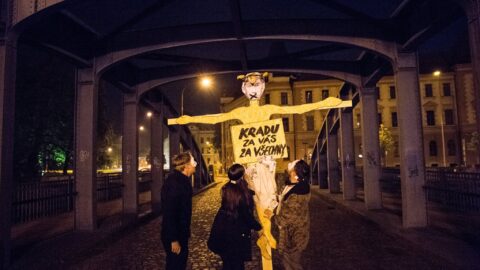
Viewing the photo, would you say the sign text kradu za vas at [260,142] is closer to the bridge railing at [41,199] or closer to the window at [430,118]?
the bridge railing at [41,199]

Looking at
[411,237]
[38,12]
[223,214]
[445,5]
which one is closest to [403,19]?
[445,5]

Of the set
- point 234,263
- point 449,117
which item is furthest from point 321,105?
point 449,117

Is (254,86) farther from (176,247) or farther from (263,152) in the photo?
(176,247)

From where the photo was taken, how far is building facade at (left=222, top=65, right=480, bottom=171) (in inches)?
1905

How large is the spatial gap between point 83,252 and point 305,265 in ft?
15.4

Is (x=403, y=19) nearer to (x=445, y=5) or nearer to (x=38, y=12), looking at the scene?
(x=445, y=5)

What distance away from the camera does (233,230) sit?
4281mm

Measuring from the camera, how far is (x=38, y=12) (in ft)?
22.1

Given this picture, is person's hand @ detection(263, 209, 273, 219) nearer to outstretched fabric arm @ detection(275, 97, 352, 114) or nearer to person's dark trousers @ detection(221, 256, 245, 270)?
person's dark trousers @ detection(221, 256, 245, 270)

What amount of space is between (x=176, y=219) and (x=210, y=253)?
325 cm

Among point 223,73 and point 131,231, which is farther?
point 223,73

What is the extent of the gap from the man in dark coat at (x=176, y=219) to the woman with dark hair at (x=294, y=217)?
1.40m

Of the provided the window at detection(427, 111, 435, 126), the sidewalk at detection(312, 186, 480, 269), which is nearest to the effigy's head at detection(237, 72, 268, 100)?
the sidewalk at detection(312, 186, 480, 269)

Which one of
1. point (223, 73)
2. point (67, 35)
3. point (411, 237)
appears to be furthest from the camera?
point (223, 73)
